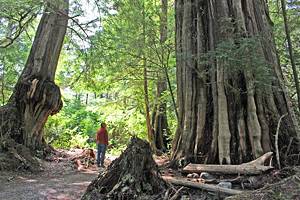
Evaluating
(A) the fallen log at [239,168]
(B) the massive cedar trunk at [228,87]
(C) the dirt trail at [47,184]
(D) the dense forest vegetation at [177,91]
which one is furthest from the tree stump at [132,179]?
(B) the massive cedar trunk at [228,87]

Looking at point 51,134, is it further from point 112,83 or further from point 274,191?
point 274,191

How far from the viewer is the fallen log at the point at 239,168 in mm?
5789

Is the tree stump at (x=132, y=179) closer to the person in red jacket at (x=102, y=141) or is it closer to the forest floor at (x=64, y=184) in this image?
the forest floor at (x=64, y=184)

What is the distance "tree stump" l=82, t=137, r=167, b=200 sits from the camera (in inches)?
192

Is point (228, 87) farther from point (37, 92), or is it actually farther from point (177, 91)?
point (37, 92)

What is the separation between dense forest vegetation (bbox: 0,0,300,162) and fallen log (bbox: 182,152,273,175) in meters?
0.36

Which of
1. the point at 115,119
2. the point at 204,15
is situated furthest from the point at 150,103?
the point at 204,15

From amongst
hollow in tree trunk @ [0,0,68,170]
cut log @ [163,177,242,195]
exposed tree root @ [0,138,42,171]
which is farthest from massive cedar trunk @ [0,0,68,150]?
cut log @ [163,177,242,195]

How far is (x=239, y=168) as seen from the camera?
600cm

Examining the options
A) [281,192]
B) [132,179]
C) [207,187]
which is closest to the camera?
[281,192]

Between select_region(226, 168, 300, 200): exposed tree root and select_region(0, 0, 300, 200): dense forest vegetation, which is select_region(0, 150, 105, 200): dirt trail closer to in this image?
select_region(0, 0, 300, 200): dense forest vegetation

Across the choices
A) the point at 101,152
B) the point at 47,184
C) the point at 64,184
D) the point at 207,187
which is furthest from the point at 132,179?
the point at 101,152

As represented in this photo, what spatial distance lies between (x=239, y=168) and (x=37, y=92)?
6.92 m

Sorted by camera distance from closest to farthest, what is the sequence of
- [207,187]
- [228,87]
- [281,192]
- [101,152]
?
[281,192], [207,187], [228,87], [101,152]
